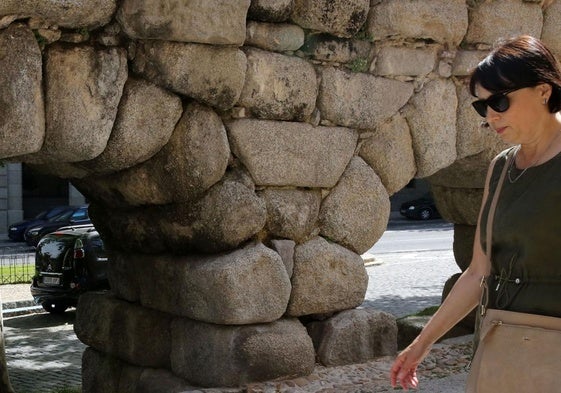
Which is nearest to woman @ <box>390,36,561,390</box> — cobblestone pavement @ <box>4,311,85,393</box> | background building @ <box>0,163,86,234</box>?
cobblestone pavement @ <box>4,311,85,393</box>

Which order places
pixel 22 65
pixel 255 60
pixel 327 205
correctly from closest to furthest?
pixel 22 65
pixel 255 60
pixel 327 205

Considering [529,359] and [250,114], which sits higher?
[250,114]

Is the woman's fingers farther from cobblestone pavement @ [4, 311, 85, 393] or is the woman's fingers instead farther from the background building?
the background building

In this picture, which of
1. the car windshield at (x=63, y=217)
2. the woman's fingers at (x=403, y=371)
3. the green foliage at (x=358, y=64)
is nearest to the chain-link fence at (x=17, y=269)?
the car windshield at (x=63, y=217)

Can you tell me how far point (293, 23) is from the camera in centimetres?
522

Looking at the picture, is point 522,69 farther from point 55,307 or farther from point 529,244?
point 55,307

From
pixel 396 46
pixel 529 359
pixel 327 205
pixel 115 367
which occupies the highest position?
pixel 396 46

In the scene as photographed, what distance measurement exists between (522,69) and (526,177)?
0.35m

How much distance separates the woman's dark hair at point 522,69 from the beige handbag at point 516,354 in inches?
27.8

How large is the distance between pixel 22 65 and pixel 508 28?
327 centimetres

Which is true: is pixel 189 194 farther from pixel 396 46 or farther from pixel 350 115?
pixel 396 46

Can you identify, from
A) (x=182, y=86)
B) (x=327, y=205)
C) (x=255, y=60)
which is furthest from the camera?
(x=327, y=205)

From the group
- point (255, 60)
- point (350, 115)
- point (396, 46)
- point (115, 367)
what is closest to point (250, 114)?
point (255, 60)

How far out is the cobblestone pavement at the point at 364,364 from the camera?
17.2 ft
